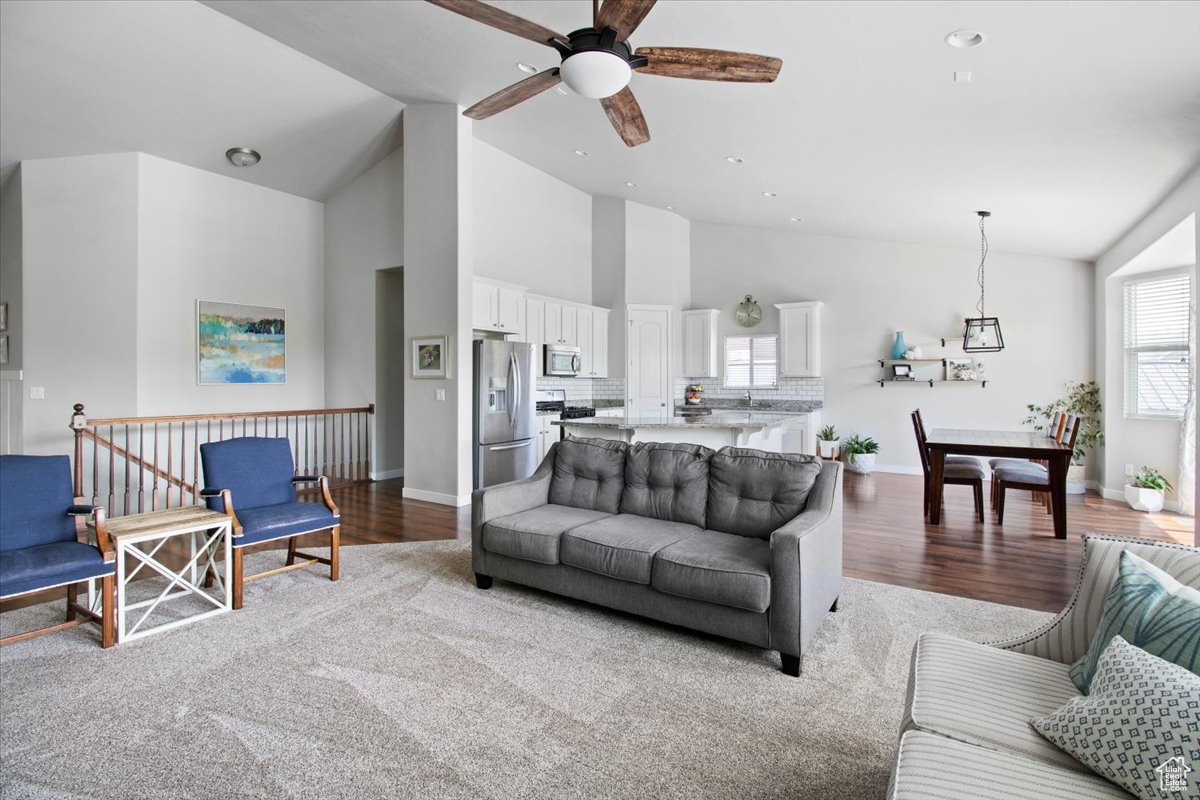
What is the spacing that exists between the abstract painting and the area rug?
4056mm

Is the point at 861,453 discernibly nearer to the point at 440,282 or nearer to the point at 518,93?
the point at 440,282

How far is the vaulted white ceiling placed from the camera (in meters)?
3.06

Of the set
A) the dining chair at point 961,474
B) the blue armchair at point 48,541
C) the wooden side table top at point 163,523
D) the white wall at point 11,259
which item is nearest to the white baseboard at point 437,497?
the wooden side table top at point 163,523

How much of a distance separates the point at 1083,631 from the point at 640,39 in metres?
3.81

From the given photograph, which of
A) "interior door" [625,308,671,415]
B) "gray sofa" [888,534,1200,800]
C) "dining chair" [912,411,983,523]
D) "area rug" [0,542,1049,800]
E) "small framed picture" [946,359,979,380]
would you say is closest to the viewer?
"gray sofa" [888,534,1200,800]

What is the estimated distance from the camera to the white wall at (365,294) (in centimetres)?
707

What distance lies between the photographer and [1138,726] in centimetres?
117

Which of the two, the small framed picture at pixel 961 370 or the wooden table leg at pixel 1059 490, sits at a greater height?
the small framed picture at pixel 961 370

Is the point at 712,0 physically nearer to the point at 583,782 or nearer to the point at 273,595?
the point at 583,782

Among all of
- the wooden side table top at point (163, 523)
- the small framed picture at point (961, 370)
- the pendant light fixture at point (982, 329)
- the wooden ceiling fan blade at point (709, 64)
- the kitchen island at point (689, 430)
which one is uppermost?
the wooden ceiling fan blade at point (709, 64)

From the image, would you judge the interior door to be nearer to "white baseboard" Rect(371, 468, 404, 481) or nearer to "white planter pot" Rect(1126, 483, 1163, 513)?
"white baseboard" Rect(371, 468, 404, 481)

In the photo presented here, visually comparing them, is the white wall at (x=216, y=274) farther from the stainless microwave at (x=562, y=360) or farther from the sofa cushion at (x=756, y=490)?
the sofa cushion at (x=756, y=490)

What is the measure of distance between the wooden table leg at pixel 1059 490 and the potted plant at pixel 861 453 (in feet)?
10.6

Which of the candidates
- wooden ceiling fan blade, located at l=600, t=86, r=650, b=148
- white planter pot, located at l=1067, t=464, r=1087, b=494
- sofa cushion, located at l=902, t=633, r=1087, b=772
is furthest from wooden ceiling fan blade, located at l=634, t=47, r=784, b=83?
white planter pot, located at l=1067, t=464, r=1087, b=494
